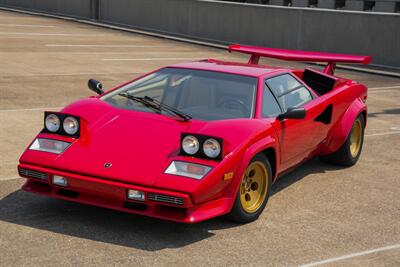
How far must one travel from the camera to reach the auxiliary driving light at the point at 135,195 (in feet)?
16.5

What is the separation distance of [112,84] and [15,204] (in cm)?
771

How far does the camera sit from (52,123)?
5684 millimetres

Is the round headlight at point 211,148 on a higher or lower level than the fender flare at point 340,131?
higher

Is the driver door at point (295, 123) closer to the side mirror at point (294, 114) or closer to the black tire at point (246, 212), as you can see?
the side mirror at point (294, 114)

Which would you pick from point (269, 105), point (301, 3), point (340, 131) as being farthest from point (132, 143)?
point (301, 3)

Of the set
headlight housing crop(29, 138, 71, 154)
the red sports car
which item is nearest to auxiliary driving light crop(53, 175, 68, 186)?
the red sports car

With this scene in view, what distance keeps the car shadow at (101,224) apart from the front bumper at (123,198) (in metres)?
0.21

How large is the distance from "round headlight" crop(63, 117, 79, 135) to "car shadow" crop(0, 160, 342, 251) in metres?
0.65

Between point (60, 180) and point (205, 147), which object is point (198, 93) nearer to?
point (205, 147)

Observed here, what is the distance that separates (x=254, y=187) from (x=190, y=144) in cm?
86

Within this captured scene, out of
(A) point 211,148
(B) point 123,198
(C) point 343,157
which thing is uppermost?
(A) point 211,148

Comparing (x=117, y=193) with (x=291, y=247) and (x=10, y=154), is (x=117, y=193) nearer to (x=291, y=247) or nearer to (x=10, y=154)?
(x=291, y=247)

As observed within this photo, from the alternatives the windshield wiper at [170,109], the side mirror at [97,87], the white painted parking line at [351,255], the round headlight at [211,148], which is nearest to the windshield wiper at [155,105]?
the windshield wiper at [170,109]

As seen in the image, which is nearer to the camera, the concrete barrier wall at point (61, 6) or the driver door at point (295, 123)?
the driver door at point (295, 123)
